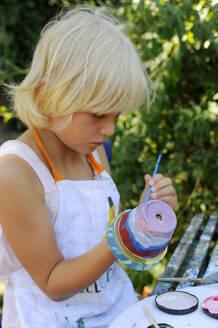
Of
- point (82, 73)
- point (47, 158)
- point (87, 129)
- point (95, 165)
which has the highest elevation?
point (82, 73)

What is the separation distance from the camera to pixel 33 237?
119 centimetres

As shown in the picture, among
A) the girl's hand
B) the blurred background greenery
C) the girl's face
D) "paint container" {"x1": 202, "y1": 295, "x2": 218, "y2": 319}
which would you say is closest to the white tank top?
the girl's face

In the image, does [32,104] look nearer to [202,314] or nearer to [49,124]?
[49,124]

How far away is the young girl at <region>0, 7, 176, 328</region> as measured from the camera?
1.19 m

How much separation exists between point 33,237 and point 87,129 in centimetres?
35

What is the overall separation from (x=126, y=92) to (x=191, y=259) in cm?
77

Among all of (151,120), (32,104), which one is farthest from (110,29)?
(151,120)

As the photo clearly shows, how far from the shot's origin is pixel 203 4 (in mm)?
2062

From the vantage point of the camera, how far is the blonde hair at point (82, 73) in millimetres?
1186

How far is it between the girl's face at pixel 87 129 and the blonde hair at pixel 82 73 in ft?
0.10

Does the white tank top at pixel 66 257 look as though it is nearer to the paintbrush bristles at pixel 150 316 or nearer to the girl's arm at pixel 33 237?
the girl's arm at pixel 33 237

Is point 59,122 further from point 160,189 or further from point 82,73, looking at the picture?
point 160,189

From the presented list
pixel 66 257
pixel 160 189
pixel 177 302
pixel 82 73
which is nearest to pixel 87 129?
pixel 82 73

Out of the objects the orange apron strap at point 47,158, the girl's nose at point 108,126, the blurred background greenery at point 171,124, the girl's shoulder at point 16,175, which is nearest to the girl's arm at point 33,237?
the girl's shoulder at point 16,175
